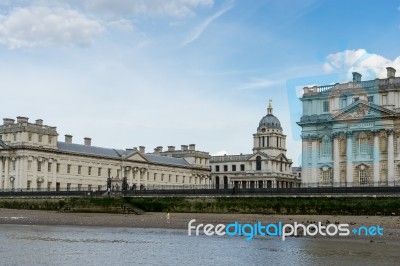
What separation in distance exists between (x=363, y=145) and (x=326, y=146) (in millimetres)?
4728

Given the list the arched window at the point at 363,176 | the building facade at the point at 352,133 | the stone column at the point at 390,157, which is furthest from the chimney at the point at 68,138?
the stone column at the point at 390,157

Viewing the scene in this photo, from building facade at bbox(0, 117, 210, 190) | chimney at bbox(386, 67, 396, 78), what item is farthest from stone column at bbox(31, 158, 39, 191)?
chimney at bbox(386, 67, 396, 78)

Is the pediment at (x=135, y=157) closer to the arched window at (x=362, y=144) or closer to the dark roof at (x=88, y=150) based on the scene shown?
the dark roof at (x=88, y=150)

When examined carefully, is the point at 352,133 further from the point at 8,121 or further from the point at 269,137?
the point at 269,137

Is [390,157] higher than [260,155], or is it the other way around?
[260,155]

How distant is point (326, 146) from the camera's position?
78500mm

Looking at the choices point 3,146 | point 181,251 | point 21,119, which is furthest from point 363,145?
point 3,146

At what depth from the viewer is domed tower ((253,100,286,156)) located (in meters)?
128

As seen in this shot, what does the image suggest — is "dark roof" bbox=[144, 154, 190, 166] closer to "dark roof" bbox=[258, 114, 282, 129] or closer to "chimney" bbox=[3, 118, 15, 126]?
"dark roof" bbox=[258, 114, 282, 129]

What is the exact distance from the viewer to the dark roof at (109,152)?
106 m

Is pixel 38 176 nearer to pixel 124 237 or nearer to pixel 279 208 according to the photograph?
pixel 279 208

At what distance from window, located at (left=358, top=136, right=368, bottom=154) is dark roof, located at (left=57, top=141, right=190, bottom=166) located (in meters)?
47.1

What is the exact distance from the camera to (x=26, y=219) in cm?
6656

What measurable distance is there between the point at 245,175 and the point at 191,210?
58080 millimetres
